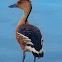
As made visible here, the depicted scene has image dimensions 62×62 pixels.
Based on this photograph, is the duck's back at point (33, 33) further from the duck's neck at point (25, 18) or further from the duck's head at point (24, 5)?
the duck's head at point (24, 5)

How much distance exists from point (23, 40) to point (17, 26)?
2.08 ft

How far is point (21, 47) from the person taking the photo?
35.1 ft

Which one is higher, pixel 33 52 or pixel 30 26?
pixel 30 26

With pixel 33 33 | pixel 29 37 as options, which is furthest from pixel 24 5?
pixel 29 37

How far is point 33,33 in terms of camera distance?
10.5 metres

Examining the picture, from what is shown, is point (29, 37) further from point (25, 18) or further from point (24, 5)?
point (24, 5)

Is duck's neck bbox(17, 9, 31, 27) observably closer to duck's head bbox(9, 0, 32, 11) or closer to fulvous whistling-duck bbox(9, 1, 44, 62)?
fulvous whistling-duck bbox(9, 1, 44, 62)

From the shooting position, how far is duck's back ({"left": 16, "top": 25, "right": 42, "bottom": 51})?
10359mm

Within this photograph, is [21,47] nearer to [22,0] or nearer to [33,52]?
[33,52]

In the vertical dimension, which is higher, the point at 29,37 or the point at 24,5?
the point at 24,5

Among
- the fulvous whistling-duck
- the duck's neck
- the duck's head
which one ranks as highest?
the duck's head

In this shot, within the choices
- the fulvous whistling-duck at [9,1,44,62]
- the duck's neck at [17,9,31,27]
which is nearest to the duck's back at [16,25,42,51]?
the fulvous whistling-duck at [9,1,44,62]

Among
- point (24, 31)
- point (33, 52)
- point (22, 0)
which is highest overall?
point (22, 0)

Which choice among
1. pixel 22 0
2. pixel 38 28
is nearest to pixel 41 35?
pixel 38 28
